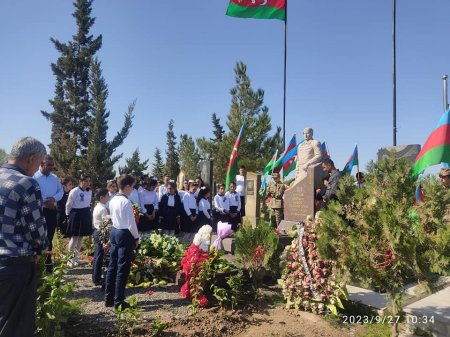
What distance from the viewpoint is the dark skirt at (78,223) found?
277 inches

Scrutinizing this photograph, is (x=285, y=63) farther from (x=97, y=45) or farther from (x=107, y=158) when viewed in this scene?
(x=97, y=45)

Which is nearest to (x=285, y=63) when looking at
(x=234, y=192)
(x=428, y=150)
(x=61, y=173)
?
(x=234, y=192)

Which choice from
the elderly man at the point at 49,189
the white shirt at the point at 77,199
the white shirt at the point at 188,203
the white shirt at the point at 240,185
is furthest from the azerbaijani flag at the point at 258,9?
the elderly man at the point at 49,189

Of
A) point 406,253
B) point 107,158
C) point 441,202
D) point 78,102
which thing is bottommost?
point 406,253

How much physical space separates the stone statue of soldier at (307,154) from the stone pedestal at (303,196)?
23 centimetres

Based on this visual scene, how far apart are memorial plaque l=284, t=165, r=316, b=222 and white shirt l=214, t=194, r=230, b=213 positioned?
292 cm

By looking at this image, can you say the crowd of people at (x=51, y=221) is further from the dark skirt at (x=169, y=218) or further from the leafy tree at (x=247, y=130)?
the leafy tree at (x=247, y=130)

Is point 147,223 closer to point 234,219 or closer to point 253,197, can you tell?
point 234,219

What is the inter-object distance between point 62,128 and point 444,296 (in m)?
25.8

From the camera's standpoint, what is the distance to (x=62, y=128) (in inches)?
1008

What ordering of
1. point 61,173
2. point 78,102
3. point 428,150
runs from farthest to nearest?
point 78,102 < point 61,173 < point 428,150

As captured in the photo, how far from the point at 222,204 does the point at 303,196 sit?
3509 mm

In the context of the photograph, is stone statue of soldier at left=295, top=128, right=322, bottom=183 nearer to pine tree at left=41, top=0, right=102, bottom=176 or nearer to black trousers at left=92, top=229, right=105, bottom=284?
black trousers at left=92, top=229, right=105, bottom=284

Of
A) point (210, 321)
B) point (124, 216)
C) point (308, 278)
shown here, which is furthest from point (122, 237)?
point (308, 278)
